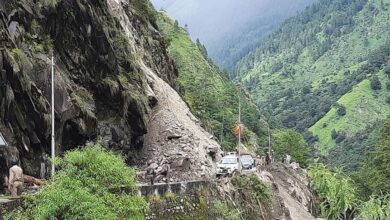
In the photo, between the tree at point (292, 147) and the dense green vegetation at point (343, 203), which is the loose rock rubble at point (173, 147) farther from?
the tree at point (292, 147)

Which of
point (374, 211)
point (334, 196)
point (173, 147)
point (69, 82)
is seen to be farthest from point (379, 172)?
point (69, 82)

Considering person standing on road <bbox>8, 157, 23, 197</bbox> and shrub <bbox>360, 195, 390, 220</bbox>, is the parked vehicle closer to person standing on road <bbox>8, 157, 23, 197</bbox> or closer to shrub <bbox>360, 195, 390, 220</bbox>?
shrub <bbox>360, 195, 390, 220</bbox>

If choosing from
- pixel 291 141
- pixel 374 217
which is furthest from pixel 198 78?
pixel 374 217

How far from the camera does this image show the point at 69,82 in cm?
4175

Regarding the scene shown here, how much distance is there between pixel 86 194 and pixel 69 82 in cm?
2280

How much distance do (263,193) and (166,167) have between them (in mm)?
8335

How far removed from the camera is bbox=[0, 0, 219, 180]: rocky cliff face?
3484 cm

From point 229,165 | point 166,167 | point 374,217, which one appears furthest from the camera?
point 374,217

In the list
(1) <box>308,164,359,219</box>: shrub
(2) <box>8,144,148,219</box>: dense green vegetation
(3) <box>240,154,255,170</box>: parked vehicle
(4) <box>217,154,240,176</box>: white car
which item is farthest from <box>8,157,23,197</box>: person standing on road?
(1) <box>308,164,359,219</box>: shrub

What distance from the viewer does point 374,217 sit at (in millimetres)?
63344

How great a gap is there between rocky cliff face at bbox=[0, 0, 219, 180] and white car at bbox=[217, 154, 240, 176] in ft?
7.80

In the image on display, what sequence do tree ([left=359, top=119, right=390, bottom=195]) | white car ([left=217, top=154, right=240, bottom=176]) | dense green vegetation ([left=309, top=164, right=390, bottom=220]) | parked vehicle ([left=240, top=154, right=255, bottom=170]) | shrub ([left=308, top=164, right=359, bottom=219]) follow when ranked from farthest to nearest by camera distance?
tree ([left=359, top=119, right=390, bottom=195])
shrub ([left=308, top=164, right=359, bottom=219])
dense green vegetation ([left=309, top=164, right=390, bottom=220])
parked vehicle ([left=240, top=154, right=255, bottom=170])
white car ([left=217, top=154, right=240, bottom=176])

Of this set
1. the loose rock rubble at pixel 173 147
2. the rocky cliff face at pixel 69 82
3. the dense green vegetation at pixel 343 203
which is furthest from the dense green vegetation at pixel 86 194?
the dense green vegetation at pixel 343 203

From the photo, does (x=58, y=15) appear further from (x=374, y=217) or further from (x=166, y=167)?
(x=374, y=217)
